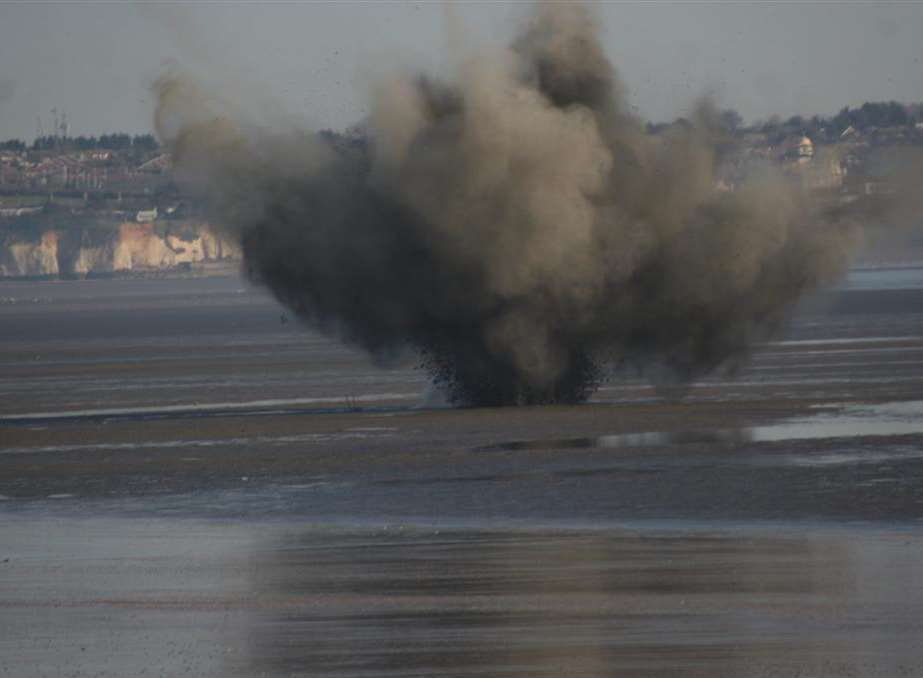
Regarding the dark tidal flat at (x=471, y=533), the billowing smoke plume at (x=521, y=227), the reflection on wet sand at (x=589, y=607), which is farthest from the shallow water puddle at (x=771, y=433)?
→ the reflection on wet sand at (x=589, y=607)

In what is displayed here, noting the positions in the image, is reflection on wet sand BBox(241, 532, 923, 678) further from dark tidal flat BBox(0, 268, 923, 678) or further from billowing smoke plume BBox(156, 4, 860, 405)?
billowing smoke plume BBox(156, 4, 860, 405)

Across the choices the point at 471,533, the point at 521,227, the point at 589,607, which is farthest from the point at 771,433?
the point at 589,607

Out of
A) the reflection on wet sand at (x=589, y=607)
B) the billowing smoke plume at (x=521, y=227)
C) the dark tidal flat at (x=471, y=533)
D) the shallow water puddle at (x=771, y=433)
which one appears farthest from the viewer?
the billowing smoke plume at (x=521, y=227)

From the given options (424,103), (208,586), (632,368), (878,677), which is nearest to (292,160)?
(424,103)

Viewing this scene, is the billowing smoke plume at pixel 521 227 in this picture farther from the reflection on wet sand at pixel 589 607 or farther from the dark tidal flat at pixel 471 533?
the reflection on wet sand at pixel 589 607

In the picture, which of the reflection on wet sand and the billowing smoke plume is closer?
the reflection on wet sand

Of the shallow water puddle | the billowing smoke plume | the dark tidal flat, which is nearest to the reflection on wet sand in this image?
the dark tidal flat

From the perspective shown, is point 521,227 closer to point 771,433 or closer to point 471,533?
point 771,433
